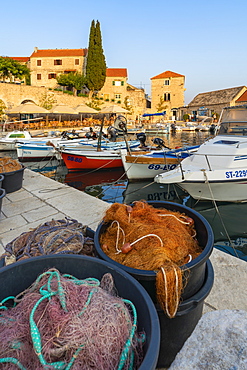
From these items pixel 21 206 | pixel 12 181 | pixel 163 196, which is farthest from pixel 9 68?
pixel 21 206

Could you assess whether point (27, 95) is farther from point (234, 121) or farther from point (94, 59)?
point (234, 121)

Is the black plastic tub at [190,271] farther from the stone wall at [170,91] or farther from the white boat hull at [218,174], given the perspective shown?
the stone wall at [170,91]

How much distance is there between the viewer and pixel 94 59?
158 feet

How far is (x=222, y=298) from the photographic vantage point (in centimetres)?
241

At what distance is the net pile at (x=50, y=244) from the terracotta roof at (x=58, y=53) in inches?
2221

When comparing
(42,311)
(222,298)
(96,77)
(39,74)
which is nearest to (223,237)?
(222,298)

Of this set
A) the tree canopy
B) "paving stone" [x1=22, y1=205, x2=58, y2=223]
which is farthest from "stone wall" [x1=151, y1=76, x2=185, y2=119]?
"paving stone" [x1=22, y1=205, x2=58, y2=223]

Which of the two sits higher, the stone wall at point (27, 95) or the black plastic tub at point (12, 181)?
the stone wall at point (27, 95)

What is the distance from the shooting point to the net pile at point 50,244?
221 cm

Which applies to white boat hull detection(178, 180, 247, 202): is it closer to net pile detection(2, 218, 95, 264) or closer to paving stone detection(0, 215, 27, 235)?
paving stone detection(0, 215, 27, 235)

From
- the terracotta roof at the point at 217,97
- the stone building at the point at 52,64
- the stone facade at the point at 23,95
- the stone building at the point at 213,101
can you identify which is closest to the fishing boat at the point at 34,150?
the stone facade at the point at 23,95

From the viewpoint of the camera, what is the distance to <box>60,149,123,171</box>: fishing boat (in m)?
11.9

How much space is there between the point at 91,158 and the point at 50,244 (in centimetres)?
995

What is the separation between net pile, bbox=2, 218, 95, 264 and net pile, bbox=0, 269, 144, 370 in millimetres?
839
